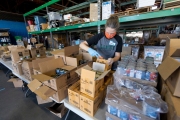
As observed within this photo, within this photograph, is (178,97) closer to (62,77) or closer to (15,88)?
(62,77)

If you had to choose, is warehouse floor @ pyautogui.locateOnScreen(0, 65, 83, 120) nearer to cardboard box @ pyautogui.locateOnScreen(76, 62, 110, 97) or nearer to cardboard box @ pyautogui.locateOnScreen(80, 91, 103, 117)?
cardboard box @ pyautogui.locateOnScreen(80, 91, 103, 117)

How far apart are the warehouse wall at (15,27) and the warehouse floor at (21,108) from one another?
17.3 feet

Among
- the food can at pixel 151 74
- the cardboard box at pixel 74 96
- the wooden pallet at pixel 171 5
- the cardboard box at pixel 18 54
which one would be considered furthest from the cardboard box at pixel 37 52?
the wooden pallet at pixel 171 5

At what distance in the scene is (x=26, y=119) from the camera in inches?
49.8

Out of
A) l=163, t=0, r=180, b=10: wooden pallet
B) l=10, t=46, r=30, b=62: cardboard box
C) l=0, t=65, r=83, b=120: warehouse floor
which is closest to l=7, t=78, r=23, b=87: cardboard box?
l=0, t=65, r=83, b=120: warehouse floor

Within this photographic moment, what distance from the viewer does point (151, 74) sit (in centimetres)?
62

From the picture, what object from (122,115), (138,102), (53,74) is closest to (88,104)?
(122,115)

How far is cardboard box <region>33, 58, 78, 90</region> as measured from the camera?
2.79 ft

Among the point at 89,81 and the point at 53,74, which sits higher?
the point at 89,81

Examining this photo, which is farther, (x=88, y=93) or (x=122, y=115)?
(x=88, y=93)

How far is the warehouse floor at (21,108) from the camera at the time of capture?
4.27ft

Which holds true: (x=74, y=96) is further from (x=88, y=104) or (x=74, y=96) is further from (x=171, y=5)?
(x=171, y=5)

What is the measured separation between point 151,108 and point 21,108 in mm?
1942

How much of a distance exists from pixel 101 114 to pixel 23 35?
296 inches
